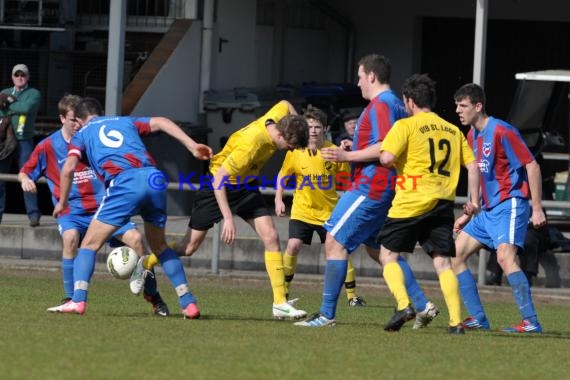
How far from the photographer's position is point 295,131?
35.8 feet

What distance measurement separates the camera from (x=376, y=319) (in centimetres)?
1248

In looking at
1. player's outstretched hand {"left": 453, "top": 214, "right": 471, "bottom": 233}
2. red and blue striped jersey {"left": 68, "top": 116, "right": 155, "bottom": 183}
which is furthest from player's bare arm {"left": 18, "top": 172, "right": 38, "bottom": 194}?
player's outstretched hand {"left": 453, "top": 214, "right": 471, "bottom": 233}

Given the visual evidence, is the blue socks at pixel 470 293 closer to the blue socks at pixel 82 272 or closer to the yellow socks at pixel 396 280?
the yellow socks at pixel 396 280

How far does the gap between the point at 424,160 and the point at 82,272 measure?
2.66 m

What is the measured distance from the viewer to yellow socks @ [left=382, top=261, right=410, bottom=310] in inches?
411

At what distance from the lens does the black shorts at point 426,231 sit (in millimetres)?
10422

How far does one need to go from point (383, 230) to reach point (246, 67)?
576 inches

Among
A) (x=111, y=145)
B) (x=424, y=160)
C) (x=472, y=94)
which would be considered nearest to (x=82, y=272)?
(x=111, y=145)

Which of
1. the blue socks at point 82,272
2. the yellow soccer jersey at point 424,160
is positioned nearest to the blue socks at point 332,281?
the yellow soccer jersey at point 424,160

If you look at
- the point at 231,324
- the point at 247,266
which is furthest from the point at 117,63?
the point at 231,324

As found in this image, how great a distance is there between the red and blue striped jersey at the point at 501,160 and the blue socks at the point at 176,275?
2.39m

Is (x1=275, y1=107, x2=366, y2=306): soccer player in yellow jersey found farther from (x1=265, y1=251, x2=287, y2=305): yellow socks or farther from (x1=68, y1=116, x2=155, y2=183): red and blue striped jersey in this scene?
(x1=68, y1=116, x2=155, y2=183): red and blue striped jersey

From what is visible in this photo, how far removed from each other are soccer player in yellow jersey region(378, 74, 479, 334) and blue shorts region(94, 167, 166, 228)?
66.5 inches

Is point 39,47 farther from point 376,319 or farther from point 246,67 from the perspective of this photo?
point 376,319
